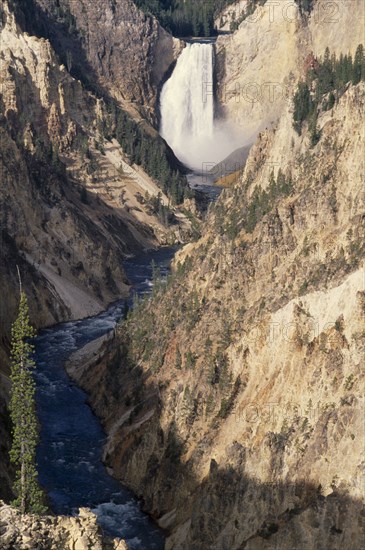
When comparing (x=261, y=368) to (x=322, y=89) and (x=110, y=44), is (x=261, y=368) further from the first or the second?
(x=110, y=44)

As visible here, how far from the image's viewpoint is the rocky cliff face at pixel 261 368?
49.0 meters

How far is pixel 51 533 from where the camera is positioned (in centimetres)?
3391

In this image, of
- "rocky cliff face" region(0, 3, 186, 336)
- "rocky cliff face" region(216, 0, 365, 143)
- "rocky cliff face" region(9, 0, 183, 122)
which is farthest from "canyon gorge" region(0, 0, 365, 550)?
"rocky cliff face" region(216, 0, 365, 143)

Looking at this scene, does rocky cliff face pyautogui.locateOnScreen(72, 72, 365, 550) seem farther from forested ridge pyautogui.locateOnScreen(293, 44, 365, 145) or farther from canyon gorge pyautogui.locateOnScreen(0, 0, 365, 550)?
forested ridge pyautogui.locateOnScreen(293, 44, 365, 145)

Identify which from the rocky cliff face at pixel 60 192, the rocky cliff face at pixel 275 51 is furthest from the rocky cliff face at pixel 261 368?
the rocky cliff face at pixel 275 51

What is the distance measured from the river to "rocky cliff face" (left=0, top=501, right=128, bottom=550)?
2333 cm

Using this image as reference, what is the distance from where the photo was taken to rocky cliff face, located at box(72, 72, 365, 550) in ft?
161

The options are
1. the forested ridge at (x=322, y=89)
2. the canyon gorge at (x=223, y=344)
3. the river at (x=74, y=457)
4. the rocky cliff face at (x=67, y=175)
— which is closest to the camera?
the canyon gorge at (x=223, y=344)

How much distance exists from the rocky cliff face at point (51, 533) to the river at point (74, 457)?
23.3 metres

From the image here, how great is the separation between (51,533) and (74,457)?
36084 millimetres

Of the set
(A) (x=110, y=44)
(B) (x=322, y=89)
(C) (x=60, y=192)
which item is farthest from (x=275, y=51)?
(B) (x=322, y=89)

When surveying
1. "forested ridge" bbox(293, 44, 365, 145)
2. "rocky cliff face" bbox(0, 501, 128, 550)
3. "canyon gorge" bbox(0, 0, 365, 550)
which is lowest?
"canyon gorge" bbox(0, 0, 365, 550)

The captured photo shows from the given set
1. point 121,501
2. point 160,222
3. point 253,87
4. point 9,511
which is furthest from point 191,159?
point 9,511

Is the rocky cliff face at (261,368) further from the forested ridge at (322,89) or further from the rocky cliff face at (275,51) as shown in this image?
the rocky cliff face at (275,51)
